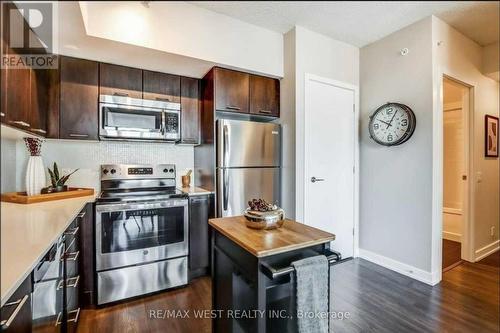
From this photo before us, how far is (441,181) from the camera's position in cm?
226

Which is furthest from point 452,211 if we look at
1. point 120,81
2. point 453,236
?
point 120,81

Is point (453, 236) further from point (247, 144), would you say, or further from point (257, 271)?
point (257, 271)

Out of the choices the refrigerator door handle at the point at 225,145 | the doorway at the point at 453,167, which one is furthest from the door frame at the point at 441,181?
the refrigerator door handle at the point at 225,145

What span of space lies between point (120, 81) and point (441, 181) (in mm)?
3234

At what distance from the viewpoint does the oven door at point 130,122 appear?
2.15 meters

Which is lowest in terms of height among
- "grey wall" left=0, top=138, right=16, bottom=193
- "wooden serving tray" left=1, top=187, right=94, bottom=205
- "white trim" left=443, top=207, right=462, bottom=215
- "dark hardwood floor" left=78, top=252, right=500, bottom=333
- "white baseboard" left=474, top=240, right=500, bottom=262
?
"dark hardwood floor" left=78, top=252, right=500, bottom=333

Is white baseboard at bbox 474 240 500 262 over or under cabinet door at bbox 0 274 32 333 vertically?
under

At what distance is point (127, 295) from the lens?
2.02 meters

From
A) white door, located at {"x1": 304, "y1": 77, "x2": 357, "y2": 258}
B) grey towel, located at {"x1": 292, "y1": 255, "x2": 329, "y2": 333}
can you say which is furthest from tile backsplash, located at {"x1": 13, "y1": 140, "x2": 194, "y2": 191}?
grey towel, located at {"x1": 292, "y1": 255, "x2": 329, "y2": 333}

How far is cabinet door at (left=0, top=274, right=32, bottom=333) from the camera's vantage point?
29.0 inches

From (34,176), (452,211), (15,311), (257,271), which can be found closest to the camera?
(15,311)

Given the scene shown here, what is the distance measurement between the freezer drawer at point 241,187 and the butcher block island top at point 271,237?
3.19 ft

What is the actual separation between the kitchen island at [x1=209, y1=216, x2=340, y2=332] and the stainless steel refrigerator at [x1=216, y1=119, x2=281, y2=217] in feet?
3.04

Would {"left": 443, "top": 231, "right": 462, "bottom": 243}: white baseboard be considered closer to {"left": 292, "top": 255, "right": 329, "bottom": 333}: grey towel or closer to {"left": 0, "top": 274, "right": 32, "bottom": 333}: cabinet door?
{"left": 292, "top": 255, "right": 329, "bottom": 333}: grey towel
